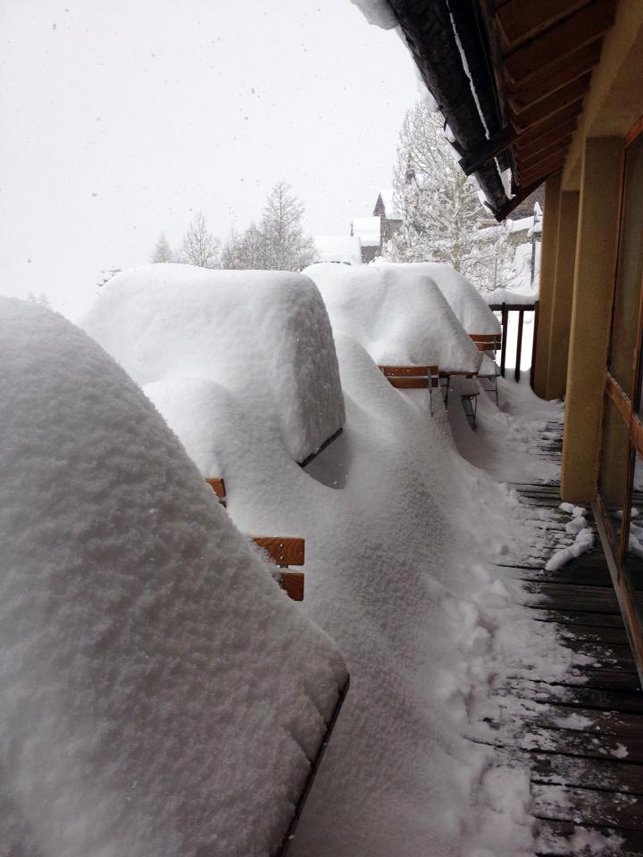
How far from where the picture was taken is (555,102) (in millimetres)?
4203

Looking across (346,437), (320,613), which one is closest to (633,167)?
(346,437)

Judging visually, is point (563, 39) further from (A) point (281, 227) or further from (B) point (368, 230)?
(B) point (368, 230)

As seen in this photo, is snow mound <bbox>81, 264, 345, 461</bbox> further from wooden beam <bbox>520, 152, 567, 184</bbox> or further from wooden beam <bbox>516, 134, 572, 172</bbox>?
wooden beam <bbox>520, 152, 567, 184</bbox>

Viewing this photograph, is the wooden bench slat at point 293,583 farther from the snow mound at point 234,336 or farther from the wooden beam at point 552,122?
the wooden beam at point 552,122

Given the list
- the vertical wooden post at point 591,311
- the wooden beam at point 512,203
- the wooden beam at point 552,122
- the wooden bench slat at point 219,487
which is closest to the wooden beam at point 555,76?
the wooden beam at point 552,122

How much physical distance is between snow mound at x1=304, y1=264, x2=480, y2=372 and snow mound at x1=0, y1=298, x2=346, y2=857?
5.40 m

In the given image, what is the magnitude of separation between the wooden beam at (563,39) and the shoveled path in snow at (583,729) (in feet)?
9.35

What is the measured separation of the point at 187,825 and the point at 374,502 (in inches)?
107

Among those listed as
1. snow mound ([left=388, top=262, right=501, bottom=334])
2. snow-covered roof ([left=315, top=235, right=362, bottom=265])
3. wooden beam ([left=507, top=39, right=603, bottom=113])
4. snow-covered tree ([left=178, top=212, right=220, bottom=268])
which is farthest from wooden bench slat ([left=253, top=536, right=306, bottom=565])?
snow-covered roof ([left=315, top=235, right=362, bottom=265])

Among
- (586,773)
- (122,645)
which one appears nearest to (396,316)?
(586,773)

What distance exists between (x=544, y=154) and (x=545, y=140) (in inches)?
39.2

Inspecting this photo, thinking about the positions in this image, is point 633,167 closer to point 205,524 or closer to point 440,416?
point 440,416

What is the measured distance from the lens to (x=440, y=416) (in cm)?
652

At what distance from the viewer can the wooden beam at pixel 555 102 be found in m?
4.09
